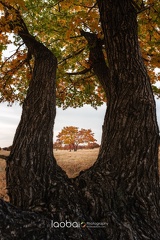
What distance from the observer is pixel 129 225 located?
359 centimetres

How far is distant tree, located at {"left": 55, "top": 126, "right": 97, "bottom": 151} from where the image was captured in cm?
3925

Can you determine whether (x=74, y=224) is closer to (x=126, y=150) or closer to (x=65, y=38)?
(x=126, y=150)

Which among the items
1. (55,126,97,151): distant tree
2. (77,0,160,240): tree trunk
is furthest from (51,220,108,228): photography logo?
(55,126,97,151): distant tree

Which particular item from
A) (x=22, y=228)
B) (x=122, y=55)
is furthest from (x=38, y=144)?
(x=122, y=55)

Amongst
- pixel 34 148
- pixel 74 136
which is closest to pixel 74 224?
pixel 34 148

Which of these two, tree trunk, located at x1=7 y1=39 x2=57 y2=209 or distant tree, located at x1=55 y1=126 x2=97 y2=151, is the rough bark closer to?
tree trunk, located at x1=7 y1=39 x2=57 y2=209

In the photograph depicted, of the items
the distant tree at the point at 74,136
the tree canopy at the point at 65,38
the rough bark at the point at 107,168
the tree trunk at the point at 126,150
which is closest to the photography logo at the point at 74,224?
the rough bark at the point at 107,168

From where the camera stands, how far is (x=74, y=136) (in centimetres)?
4034

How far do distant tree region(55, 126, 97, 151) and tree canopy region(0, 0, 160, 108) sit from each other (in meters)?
28.3

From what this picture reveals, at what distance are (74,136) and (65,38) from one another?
32832 millimetres

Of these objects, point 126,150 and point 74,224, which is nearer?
point 74,224

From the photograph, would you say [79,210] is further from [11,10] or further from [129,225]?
[11,10]

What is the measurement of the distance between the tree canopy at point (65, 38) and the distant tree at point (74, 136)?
28336mm

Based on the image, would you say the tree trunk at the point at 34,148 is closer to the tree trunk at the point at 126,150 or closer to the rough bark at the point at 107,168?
the rough bark at the point at 107,168
